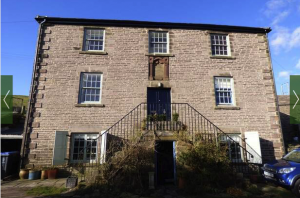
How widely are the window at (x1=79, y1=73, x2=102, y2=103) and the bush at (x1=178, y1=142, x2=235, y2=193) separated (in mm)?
5672

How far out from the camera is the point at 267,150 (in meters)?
10.0

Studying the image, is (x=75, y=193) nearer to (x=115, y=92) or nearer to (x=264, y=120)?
(x=115, y=92)

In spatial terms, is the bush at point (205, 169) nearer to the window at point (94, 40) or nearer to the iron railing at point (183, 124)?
the iron railing at point (183, 124)

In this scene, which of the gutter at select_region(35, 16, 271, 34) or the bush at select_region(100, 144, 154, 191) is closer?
the bush at select_region(100, 144, 154, 191)

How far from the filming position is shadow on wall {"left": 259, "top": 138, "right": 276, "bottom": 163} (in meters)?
9.95

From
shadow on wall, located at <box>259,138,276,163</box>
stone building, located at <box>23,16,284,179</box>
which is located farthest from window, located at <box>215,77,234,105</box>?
shadow on wall, located at <box>259,138,276,163</box>

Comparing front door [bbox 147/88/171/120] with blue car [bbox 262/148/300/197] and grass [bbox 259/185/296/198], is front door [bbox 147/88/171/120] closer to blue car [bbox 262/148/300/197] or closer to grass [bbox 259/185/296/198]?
blue car [bbox 262/148/300/197]

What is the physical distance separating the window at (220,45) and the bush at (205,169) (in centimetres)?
651

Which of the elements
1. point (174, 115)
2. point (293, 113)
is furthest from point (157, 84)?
point (293, 113)

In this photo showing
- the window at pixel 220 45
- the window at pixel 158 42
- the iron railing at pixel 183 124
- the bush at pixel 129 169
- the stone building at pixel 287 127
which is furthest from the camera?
the stone building at pixel 287 127

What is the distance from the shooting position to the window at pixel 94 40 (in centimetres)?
1105

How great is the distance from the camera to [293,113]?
51.9 feet

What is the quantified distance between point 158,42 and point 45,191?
933cm

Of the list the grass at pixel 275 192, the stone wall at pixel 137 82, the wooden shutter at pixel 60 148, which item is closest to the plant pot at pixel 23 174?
the stone wall at pixel 137 82
